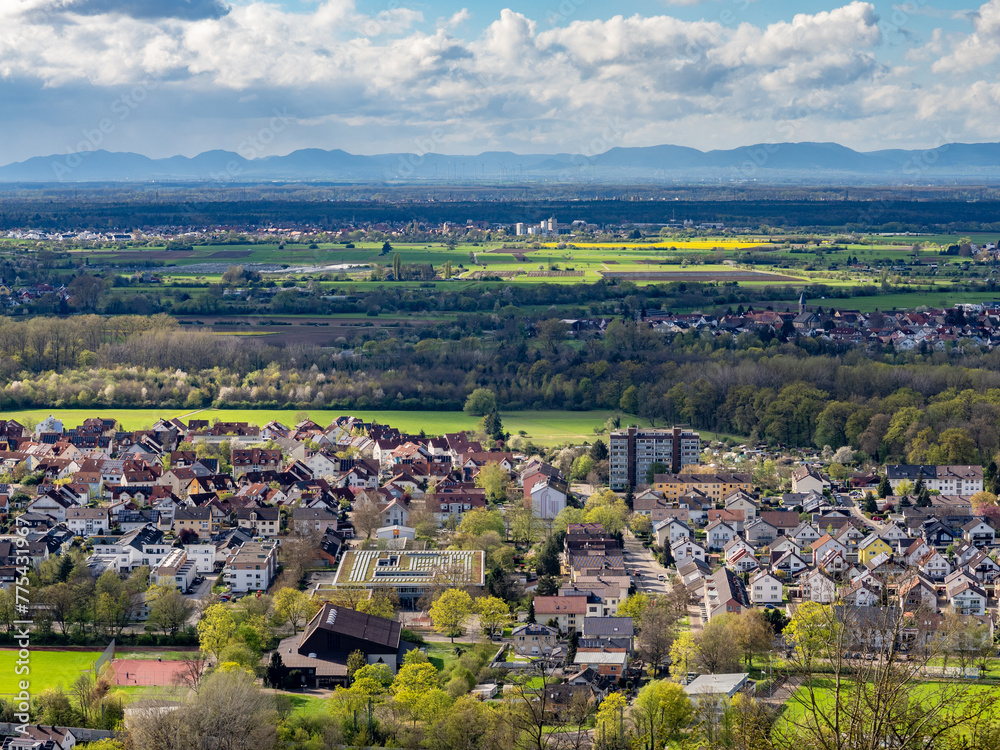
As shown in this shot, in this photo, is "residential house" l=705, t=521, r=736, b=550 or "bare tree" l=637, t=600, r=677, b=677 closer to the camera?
"bare tree" l=637, t=600, r=677, b=677

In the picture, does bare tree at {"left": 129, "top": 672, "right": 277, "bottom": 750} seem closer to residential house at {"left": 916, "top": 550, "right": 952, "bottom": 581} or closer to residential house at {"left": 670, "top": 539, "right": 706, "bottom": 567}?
residential house at {"left": 670, "top": 539, "right": 706, "bottom": 567}

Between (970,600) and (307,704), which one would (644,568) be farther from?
(307,704)

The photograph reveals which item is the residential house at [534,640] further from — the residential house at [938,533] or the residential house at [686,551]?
the residential house at [938,533]

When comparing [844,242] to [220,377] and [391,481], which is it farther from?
[391,481]

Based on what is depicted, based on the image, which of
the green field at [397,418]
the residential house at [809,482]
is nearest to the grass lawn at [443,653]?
the residential house at [809,482]

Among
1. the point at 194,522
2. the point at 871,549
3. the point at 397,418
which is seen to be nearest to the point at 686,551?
the point at 871,549

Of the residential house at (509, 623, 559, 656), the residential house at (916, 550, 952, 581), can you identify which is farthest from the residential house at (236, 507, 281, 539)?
the residential house at (916, 550, 952, 581)
